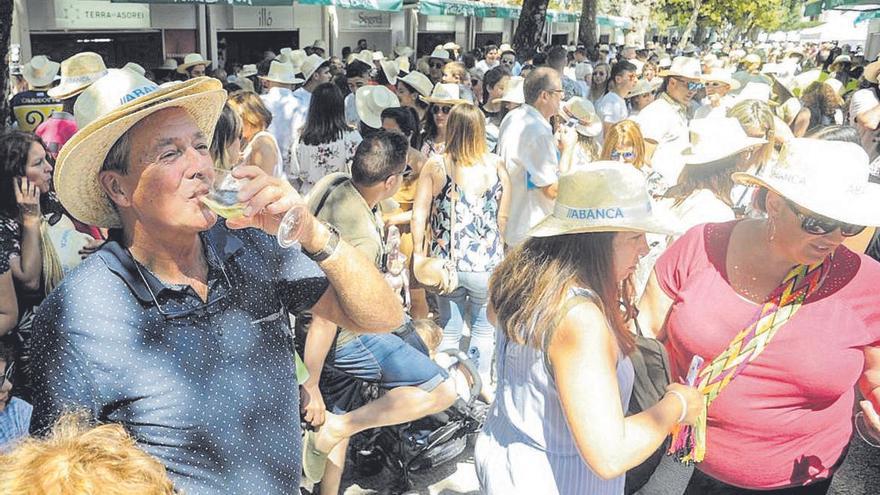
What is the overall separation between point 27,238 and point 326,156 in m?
3.12

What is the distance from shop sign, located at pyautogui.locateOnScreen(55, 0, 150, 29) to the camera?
42.5 ft

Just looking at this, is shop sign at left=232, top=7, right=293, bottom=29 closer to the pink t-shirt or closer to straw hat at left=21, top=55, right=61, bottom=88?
straw hat at left=21, top=55, right=61, bottom=88

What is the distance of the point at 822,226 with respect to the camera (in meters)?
2.29

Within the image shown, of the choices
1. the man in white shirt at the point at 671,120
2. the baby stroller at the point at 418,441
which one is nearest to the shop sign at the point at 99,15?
the man in white shirt at the point at 671,120

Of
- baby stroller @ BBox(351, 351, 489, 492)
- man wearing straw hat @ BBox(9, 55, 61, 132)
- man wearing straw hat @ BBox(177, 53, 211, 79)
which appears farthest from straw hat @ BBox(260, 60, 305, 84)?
baby stroller @ BBox(351, 351, 489, 492)

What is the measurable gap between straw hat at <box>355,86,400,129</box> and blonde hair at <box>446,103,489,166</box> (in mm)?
2091

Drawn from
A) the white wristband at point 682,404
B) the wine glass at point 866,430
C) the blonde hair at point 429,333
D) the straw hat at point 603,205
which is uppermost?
the straw hat at point 603,205

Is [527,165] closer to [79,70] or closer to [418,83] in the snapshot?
[418,83]

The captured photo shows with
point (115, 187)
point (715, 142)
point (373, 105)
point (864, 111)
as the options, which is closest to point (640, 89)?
point (864, 111)

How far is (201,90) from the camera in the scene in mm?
1827

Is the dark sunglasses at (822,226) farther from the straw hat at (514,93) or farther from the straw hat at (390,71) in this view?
the straw hat at (390,71)

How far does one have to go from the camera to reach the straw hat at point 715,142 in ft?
11.9

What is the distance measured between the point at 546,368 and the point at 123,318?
1.06 metres

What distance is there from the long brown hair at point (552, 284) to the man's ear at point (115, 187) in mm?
1036
